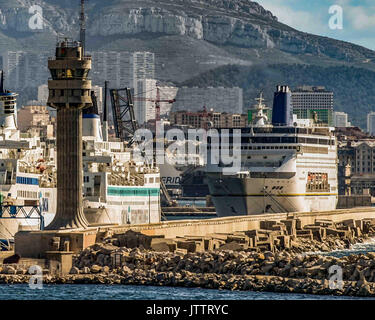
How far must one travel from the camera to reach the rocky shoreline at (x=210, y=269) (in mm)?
57688

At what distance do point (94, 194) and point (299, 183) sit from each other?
26.6 meters

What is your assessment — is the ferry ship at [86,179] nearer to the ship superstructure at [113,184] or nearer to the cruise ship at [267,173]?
the ship superstructure at [113,184]

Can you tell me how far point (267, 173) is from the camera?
106062mm

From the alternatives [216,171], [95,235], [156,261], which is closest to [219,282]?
[156,261]

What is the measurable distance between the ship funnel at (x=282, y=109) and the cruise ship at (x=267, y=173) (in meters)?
0.46

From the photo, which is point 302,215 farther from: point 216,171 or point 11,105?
point 11,105

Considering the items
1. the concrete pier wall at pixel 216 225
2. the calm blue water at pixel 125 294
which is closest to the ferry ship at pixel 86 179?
the concrete pier wall at pixel 216 225

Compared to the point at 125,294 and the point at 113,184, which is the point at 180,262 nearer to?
the point at 125,294

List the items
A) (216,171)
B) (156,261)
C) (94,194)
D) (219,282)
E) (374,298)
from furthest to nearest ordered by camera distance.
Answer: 1. (216,171)
2. (94,194)
3. (156,261)
4. (219,282)
5. (374,298)

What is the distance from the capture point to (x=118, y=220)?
290 feet

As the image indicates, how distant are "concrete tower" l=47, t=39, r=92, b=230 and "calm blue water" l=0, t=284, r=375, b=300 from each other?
1065 centimetres

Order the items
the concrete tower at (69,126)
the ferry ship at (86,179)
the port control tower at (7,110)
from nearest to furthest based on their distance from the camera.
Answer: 1. the concrete tower at (69,126)
2. the ferry ship at (86,179)
3. the port control tower at (7,110)

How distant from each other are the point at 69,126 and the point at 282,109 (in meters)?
46.6
